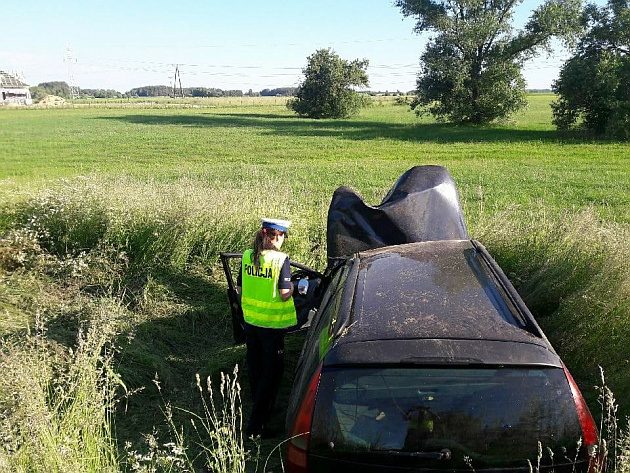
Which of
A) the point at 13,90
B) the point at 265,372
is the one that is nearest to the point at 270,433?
the point at 265,372

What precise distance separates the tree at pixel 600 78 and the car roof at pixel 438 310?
27.1 m

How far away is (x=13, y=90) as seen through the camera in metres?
124

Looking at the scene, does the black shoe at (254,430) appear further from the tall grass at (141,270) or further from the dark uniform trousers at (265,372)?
the tall grass at (141,270)

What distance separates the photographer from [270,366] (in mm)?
4992

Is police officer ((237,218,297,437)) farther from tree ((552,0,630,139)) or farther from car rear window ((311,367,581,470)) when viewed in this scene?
tree ((552,0,630,139))

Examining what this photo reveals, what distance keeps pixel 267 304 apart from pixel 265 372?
1.92 ft

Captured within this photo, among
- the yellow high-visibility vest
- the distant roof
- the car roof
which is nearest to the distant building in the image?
the distant roof

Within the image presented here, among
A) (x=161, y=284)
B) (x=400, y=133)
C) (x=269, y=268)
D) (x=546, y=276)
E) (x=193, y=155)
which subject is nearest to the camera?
(x=269, y=268)

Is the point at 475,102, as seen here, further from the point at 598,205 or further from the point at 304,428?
the point at 304,428

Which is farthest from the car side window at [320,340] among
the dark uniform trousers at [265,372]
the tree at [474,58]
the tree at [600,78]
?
the tree at [474,58]

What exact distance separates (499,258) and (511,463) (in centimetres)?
487

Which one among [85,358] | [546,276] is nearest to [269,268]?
[85,358]

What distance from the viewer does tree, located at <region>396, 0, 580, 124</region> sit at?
127ft

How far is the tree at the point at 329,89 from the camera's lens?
58.3 metres
